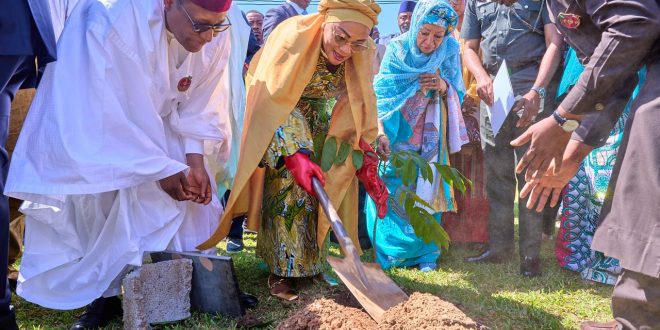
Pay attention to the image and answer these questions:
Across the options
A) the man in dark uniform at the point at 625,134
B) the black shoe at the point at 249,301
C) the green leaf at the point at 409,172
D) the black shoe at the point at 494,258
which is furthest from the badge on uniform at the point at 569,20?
the black shoe at the point at 494,258

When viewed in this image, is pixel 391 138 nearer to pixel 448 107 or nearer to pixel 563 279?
pixel 448 107

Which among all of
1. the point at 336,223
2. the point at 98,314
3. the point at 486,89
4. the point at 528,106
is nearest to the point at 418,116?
the point at 486,89

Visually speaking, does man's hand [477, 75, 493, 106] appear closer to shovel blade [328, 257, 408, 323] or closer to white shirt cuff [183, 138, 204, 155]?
shovel blade [328, 257, 408, 323]

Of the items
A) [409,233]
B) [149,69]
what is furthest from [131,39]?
[409,233]

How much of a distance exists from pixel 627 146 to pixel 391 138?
224cm

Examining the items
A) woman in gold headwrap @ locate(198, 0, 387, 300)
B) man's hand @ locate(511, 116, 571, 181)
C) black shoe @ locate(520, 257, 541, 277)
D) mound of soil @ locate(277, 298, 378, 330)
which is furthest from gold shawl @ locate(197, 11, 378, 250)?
black shoe @ locate(520, 257, 541, 277)

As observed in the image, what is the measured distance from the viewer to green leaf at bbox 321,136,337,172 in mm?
→ 3270

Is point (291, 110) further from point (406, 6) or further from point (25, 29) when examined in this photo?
point (406, 6)

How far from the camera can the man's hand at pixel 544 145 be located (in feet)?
7.93

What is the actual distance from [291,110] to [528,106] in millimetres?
1672

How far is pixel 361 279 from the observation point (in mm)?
2883

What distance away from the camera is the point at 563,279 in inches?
155

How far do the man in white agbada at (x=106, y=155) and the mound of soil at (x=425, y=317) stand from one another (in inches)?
49.3

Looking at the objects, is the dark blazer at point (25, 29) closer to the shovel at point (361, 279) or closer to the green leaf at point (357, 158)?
the shovel at point (361, 279)
